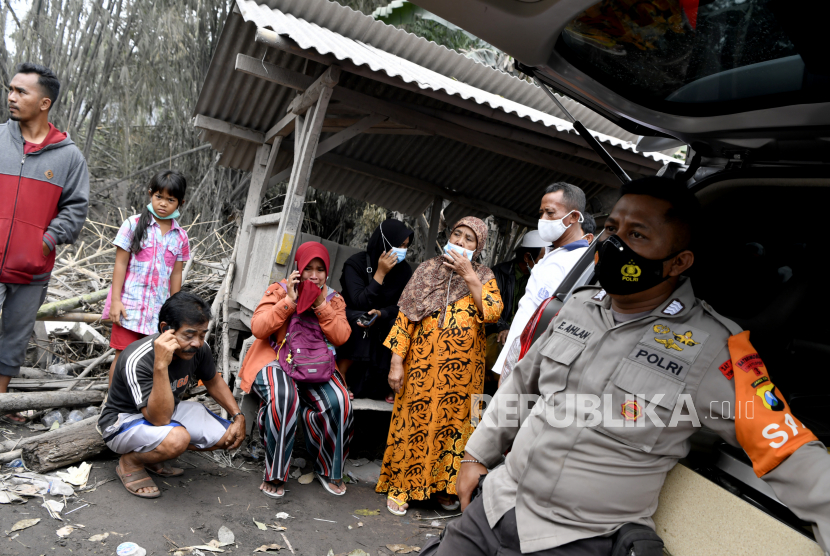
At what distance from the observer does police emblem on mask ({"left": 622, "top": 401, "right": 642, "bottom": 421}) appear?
174cm

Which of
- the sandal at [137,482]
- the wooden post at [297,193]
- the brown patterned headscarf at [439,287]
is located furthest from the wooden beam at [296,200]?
the sandal at [137,482]

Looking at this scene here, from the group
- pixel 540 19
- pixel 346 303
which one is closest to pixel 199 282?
pixel 346 303

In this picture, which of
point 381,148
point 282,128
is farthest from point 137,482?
point 381,148

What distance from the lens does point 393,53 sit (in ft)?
22.4

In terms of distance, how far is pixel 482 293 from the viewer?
4.19 meters

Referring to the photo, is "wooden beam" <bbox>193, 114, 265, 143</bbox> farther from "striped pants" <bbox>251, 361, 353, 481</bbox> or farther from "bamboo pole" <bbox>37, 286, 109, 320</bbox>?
"striped pants" <bbox>251, 361, 353, 481</bbox>

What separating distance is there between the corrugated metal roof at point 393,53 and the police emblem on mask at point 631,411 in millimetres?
3383

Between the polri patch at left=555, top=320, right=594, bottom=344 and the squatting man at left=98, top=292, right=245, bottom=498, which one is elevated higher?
the polri patch at left=555, top=320, right=594, bottom=344

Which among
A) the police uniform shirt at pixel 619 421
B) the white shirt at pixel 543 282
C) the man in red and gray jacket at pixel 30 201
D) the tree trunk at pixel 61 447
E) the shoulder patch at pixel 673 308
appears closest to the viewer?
the police uniform shirt at pixel 619 421

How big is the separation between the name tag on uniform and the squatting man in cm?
275

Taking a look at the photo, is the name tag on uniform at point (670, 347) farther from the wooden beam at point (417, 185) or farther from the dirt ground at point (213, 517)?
the wooden beam at point (417, 185)

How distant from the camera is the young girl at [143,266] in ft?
14.5

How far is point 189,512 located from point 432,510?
1.75 m

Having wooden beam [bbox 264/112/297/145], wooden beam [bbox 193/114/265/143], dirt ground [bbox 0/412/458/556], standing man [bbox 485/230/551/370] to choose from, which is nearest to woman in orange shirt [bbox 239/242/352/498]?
dirt ground [bbox 0/412/458/556]
